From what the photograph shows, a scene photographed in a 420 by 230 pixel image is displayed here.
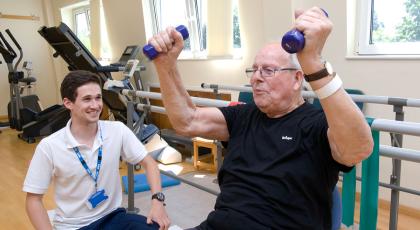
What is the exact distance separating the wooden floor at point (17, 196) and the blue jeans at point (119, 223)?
1372 mm

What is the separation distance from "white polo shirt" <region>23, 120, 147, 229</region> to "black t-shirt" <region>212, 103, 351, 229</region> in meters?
0.67

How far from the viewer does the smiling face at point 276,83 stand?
4.06ft

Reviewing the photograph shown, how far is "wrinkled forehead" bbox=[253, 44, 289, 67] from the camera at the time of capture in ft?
4.05

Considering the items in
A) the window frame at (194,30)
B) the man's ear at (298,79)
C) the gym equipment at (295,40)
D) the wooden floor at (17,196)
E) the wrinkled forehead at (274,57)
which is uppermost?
the window frame at (194,30)

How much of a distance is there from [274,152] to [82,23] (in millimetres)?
7183

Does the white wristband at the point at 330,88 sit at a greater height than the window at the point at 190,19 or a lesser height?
lesser

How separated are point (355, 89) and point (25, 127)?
468cm

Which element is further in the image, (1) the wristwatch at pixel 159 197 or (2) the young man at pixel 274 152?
(1) the wristwatch at pixel 159 197

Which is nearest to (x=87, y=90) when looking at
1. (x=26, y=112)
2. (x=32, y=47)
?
(x=26, y=112)

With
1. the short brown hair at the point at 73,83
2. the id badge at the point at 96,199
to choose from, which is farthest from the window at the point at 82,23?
the id badge at the point at 96,199

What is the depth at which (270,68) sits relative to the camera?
1.24m

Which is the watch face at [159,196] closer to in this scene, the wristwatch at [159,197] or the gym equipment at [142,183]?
the wristwatch at [159,197]

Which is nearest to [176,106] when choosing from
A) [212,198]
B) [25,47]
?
[212,198]

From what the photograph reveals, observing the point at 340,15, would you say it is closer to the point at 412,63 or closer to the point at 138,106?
the point at 412,63
